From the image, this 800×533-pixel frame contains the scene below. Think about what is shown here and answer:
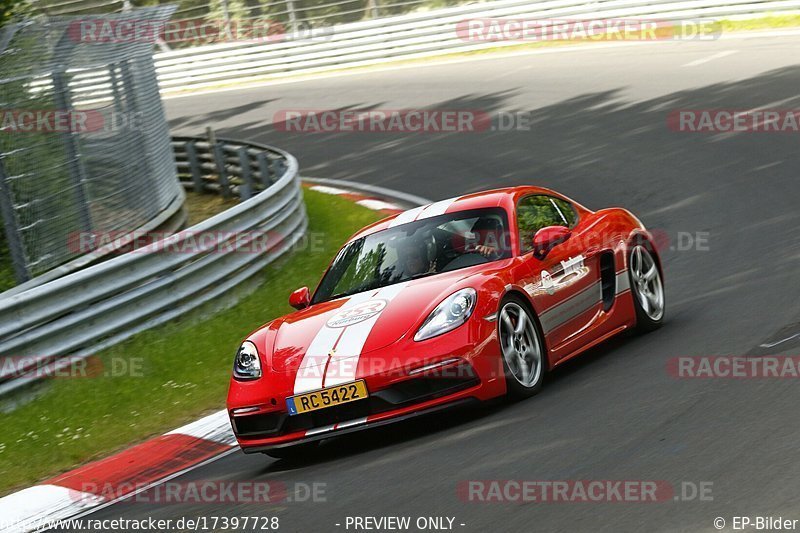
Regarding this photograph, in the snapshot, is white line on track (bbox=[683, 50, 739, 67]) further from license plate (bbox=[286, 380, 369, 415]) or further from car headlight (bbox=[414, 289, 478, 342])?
license plate (bbox=[286, 380, 369, 415])

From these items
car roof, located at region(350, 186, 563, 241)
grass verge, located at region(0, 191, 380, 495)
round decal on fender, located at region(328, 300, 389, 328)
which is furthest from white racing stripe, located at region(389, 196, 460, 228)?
grass verge, located at region(0, 191, 380, 495)

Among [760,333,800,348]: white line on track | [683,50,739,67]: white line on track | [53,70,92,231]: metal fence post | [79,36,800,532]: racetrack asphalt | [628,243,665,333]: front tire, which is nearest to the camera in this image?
[79,36,800,532]: racetrack asphalt

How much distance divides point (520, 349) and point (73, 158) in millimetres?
5878

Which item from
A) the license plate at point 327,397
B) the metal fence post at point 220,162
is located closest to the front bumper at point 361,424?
the license plate at point 327,397

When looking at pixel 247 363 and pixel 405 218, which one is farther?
pixel 405 218

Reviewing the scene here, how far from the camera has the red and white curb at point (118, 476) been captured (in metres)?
6.81

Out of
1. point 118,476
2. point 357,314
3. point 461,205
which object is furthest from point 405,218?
point 118,476

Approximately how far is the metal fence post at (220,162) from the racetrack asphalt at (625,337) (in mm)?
1653

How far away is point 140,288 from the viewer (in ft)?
32.9

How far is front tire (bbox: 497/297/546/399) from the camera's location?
6.88 metres

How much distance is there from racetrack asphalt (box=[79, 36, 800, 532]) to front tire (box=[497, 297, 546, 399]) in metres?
0.16

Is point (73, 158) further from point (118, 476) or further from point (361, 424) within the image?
point (361, 424)

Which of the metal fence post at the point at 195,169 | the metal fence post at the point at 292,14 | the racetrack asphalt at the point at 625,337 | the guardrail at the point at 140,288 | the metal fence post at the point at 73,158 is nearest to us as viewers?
the racetrack asphalt at the point at 625,337

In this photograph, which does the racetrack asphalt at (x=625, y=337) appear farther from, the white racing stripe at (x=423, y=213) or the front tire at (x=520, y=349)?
the white racing stripe at (x=423, y=213)
